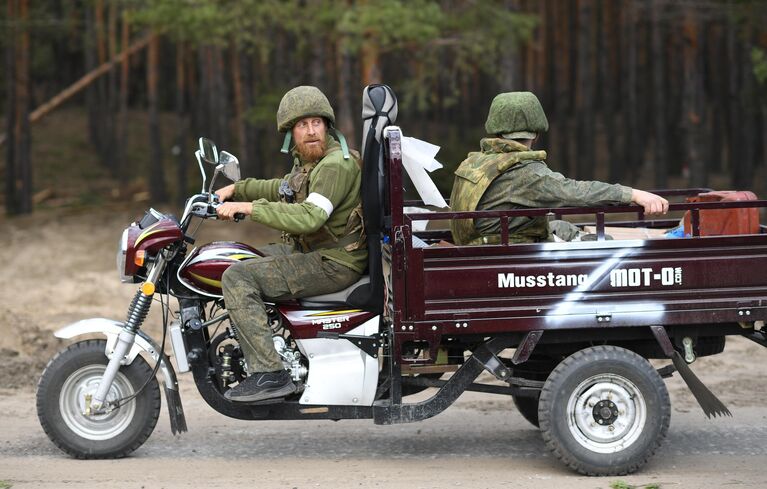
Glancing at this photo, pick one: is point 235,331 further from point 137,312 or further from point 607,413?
point 607,413

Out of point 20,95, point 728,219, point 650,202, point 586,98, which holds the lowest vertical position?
point 728,219

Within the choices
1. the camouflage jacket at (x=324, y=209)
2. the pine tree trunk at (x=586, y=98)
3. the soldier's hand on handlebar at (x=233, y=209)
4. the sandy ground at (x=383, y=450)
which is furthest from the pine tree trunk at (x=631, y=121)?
the soldier's hand on handlebar at (x=233, y=209)

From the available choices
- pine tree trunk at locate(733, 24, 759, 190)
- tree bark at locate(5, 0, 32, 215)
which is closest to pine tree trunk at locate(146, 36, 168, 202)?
tree bark at locate(5, 0, 32, 215)

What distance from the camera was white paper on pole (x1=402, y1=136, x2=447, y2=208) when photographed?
5.45m

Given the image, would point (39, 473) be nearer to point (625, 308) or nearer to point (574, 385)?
point (574, 385)

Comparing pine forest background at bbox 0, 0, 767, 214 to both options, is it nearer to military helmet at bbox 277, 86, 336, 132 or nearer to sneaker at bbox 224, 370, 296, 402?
military helmet at bbox 277, 86, 336, 132

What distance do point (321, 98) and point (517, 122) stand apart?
1078 mm

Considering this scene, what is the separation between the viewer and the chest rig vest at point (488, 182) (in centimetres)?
571

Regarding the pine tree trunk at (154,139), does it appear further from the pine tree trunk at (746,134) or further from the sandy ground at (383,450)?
the sandy ground at (383,450)

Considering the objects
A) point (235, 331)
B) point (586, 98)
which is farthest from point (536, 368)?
point (586, 98)

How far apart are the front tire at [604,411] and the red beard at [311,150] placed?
1.73 m

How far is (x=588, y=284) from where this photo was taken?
5547mm

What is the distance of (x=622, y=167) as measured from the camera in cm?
2769

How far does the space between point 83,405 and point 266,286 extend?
4.07 feet
